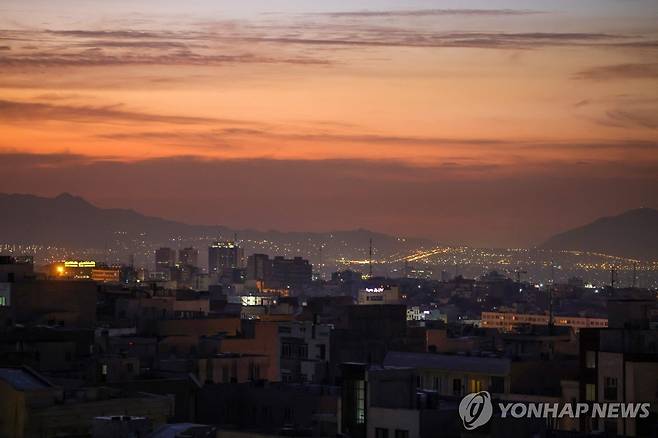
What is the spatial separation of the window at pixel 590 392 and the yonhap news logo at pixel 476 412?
50.3 feet

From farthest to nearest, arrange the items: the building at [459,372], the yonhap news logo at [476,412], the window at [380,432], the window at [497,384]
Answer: the building at [459,372], the window at [497,384], the window at [380,432], the yonhap news logo at [476,412]

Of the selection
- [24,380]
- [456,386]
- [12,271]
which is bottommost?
[456,386]

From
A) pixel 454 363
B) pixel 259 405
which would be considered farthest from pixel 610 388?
pixel 454 363

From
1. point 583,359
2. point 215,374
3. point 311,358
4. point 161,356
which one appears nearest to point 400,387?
point 583,359

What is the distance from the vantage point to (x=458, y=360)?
205ft

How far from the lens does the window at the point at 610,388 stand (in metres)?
51.0

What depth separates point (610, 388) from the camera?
51.3 meters

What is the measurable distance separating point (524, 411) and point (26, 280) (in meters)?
47.3

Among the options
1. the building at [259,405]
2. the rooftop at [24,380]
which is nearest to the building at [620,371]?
the building at [259,405]

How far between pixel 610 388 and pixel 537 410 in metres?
9.28

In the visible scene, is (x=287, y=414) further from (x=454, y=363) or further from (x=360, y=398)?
(x=360, y=398)

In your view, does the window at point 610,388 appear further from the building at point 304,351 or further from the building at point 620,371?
the building at point 304,351

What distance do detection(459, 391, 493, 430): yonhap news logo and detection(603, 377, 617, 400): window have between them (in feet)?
46.5

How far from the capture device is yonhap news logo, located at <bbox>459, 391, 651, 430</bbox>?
36500 mm
